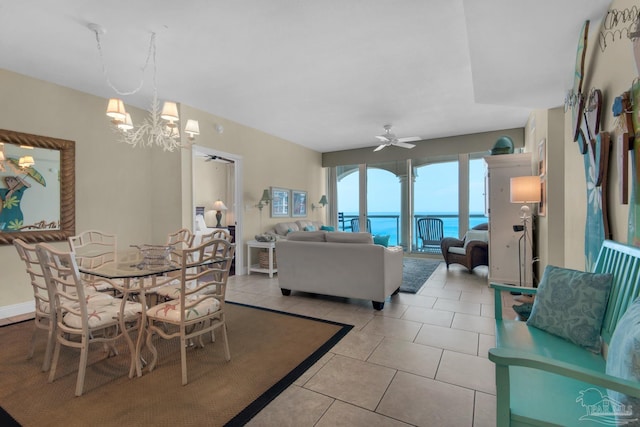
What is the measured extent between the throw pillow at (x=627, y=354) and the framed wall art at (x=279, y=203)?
18.7 feet

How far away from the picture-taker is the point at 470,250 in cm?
516

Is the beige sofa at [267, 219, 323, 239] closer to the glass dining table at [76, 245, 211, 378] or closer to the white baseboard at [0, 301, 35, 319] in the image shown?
the glass dining table at [76, 245, 211, 378]

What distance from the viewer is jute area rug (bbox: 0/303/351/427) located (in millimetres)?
1713

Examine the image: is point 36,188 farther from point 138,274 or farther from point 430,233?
point 430,233

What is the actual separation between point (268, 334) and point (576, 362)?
2.30 m

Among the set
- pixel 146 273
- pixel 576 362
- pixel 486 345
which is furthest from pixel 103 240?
pixel 576 362

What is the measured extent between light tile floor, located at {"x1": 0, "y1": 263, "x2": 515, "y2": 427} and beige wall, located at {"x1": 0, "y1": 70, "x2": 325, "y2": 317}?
135 cm

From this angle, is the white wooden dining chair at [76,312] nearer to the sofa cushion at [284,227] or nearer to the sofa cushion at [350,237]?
the sofa cushion at [350,237]

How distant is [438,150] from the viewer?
6852mm

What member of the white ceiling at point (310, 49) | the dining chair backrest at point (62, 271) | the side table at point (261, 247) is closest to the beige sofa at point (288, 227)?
the side table at point (261, 247)

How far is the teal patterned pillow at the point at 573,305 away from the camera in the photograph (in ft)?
5.09

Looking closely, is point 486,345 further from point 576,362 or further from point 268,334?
point 268,334

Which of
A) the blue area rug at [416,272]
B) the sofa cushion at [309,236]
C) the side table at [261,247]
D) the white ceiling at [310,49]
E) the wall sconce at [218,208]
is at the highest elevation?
the white ceiling at [310,49]

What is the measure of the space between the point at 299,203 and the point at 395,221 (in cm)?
276
